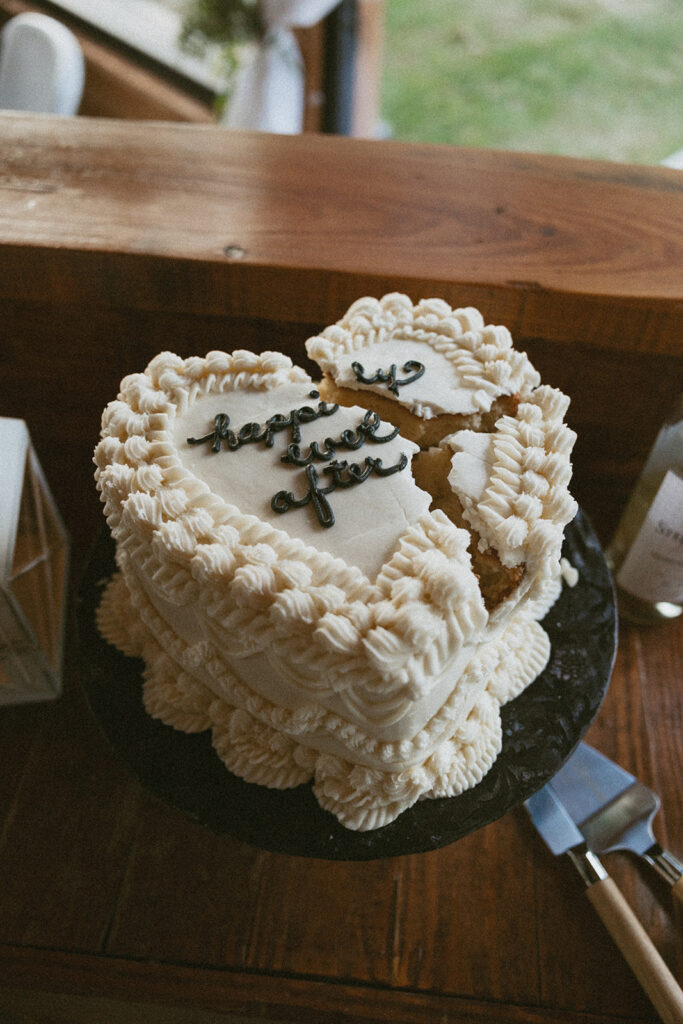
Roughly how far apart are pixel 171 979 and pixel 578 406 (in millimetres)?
1110

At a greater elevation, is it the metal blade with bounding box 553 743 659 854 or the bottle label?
the bottle label

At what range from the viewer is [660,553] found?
1.28 meters

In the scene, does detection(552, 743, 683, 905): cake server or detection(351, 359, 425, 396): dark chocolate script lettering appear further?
detection(552, 743, 683, 905): cake server

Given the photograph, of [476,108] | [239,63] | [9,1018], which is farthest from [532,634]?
[476,108]

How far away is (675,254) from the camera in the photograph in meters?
1.31

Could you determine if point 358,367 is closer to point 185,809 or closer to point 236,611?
point 236,611

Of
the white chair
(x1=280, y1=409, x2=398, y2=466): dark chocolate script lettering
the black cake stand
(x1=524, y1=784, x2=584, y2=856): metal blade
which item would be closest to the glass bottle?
the black cake stand

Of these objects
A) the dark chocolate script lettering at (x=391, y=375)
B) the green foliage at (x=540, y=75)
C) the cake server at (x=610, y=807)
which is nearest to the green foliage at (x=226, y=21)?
the green foliage at (x=540, y=75)

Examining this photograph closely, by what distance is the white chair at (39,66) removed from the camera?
2.41 metres

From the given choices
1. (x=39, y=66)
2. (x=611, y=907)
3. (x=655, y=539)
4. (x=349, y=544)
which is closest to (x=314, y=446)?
(x=349, y=544)

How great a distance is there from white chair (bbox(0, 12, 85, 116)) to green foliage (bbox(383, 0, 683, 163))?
4.93ft

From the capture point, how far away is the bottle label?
3.99 ft

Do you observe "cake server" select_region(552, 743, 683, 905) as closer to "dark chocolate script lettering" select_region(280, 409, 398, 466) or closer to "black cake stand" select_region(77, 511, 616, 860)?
"black cake stand" select_region(77, 511, 616, 860)

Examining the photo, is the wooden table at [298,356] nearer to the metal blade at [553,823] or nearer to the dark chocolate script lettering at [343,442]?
the metal blade at [553,823]
